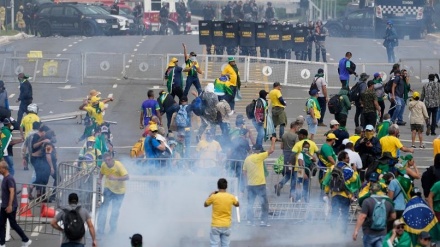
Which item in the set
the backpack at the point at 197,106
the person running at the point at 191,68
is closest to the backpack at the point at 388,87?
the person running at the point at 191,68

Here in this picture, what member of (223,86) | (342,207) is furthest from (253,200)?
(223,86)

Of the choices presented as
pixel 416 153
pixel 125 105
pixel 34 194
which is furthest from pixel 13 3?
pixel 34 194

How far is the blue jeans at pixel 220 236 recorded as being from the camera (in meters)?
18.5

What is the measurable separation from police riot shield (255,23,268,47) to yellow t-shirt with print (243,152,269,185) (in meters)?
26.4

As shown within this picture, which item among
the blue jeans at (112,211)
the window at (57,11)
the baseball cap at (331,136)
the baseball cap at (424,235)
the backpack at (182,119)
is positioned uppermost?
the window at (57,11)

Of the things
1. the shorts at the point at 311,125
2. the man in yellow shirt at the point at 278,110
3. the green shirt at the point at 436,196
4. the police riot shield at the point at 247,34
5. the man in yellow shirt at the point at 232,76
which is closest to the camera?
the green shirt at the point at 436,196

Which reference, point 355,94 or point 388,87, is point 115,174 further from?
point 388,87

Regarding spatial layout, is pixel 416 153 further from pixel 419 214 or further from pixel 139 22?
pixel 139 22

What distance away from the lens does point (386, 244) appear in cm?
1662

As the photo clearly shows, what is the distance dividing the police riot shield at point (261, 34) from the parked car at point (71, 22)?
1576 cm

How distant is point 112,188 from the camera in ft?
67.9

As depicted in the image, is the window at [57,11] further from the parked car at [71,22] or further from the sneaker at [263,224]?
the sneaker at [263,224]

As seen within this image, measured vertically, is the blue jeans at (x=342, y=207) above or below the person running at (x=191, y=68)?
below

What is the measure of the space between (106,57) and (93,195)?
21.9m
